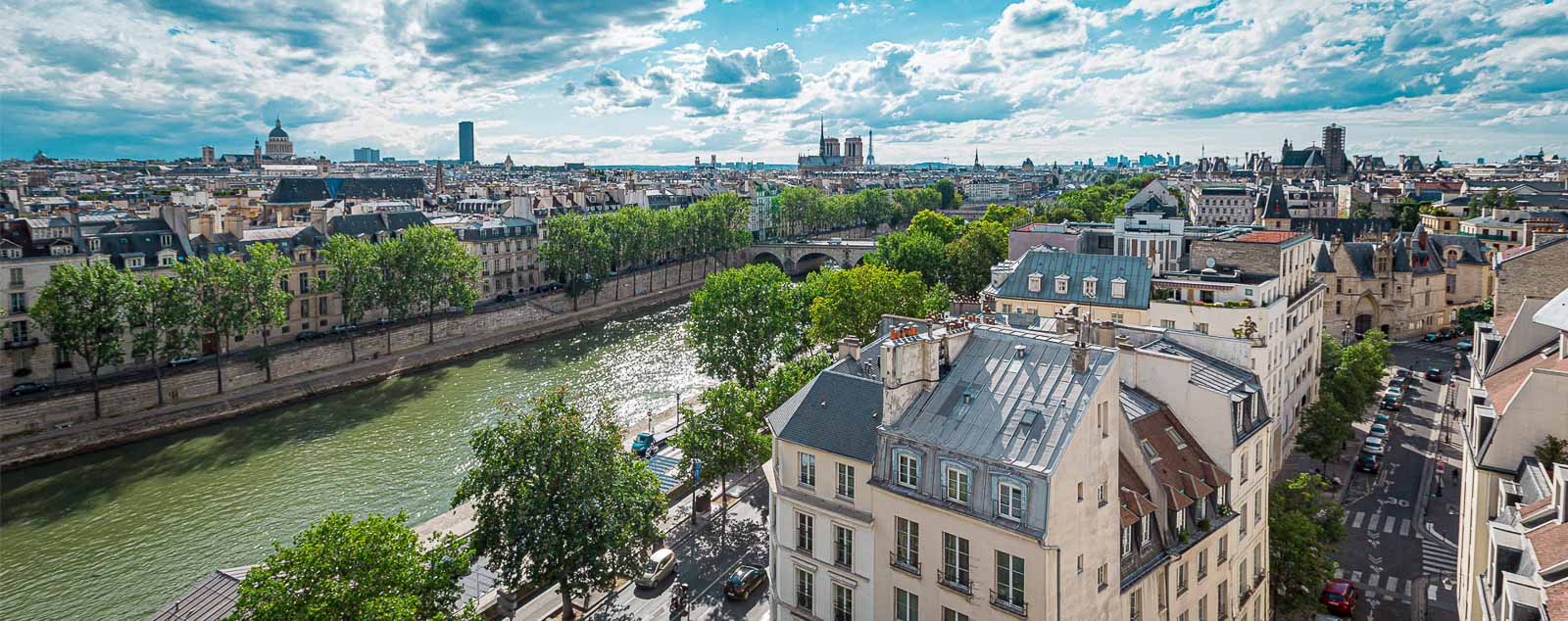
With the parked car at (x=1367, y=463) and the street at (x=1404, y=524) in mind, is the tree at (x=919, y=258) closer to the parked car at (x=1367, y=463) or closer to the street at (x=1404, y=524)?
the street at (x=1404, y=524)

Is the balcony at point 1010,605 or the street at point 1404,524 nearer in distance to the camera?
the balcony at point 1010,605

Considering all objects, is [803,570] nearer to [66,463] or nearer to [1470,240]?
[66,463]

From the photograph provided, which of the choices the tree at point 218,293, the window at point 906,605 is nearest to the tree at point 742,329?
the tree at point 218,293

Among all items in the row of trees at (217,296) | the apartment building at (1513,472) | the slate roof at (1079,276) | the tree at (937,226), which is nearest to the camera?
the apartment building at (1513,472)

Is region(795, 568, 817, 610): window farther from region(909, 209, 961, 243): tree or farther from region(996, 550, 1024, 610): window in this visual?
region(909, 209, 961, 243): tree

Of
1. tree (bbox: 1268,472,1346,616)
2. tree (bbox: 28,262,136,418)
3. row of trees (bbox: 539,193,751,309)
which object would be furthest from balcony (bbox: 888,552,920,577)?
row of trees (bbox: 539,193,751,309)

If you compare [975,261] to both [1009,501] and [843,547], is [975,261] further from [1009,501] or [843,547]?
[1009,501]

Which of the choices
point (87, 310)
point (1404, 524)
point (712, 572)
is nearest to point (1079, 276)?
point (1404, 524)
